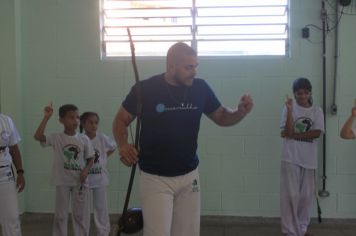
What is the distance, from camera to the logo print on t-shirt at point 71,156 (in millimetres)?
4105

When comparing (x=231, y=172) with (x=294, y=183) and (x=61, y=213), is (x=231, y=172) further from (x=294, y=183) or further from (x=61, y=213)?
(x=61, y=213)

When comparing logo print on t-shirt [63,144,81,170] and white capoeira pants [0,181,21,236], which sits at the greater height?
logo print on t-shirt [63,144,81,170]

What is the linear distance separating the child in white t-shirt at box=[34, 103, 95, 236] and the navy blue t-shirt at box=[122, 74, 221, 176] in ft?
4.57

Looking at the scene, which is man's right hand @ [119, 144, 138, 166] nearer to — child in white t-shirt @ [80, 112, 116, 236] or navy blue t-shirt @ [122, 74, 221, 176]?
navy blue t-shirt @ [122, 74, 221, 176]

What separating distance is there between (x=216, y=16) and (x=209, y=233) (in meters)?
2.28

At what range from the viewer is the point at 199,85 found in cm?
300

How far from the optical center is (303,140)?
14.1ft

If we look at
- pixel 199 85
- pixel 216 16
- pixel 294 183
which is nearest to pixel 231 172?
pixel 294 183

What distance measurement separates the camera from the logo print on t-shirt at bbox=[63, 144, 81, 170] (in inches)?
162

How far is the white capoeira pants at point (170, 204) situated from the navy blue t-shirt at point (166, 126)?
0.06 metres

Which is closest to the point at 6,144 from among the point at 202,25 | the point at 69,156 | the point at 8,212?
the point at 8,212

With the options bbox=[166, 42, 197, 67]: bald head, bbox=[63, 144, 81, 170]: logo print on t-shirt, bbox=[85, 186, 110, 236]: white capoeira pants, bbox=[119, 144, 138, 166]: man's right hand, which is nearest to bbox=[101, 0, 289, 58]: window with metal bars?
bbox=[63, 144, 81, 170]: logo print on t-shirt

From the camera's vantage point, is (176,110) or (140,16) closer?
(176,110)

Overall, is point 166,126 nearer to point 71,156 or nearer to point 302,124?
point 71,156
